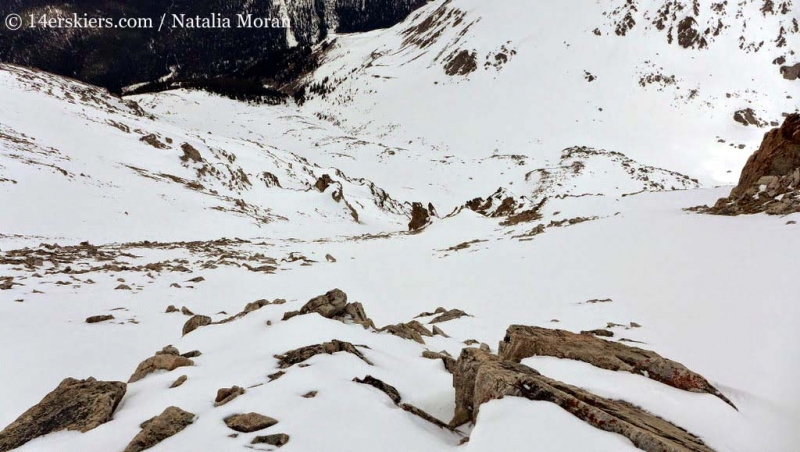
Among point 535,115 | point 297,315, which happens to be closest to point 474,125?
point 535,115

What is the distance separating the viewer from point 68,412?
3.17 metres

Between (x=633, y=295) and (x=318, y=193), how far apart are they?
1033 inches

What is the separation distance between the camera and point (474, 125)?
53.2 metres

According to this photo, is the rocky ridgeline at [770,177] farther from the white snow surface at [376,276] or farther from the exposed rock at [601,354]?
the exposed rock at [601,354]

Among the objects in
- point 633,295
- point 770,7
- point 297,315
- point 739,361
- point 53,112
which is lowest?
point 633,295

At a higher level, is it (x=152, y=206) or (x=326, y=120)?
(x=326, y=120)

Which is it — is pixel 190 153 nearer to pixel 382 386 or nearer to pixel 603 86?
pixel 382 386

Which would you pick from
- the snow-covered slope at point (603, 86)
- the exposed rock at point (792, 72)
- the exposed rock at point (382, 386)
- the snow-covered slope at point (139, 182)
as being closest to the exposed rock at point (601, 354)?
the exposed rock at point (382, 386)

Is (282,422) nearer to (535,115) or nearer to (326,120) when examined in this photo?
(535,115)

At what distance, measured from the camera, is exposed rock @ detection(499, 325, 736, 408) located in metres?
3.12

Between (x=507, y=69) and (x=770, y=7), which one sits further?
(x=507, y=69)

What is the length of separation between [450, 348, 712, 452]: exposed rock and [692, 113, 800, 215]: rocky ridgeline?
10.4 meters

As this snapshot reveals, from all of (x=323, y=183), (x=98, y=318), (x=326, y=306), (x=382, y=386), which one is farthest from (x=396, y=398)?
(x=323, y=183)

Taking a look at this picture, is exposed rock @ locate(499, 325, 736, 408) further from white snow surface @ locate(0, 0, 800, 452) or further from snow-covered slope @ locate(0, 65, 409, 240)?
snow-covered slope @ locate(0, 65, 409, 240)
